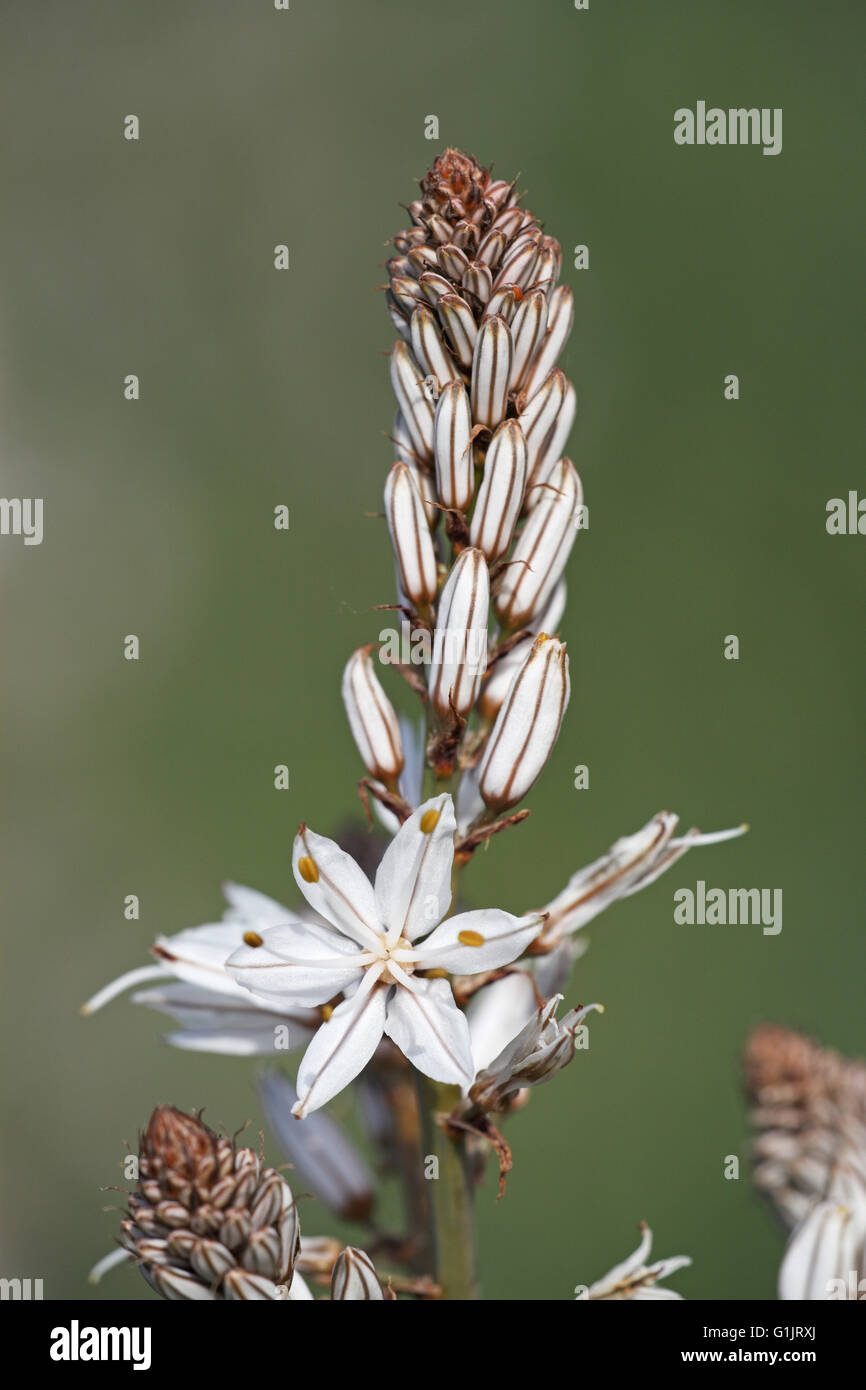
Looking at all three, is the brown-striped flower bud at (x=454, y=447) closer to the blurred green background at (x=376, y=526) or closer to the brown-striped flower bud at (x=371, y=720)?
the brown-striped flower bud at (x=371, y=720)

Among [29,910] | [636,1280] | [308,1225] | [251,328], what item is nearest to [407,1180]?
[636,1280]

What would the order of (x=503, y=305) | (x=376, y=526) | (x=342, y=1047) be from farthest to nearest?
(x=376, y=526), (x=503, y=305), (x=342, y=1047)

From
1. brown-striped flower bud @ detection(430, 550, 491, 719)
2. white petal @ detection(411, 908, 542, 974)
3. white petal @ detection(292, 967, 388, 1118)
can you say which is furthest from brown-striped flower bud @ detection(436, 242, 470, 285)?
white petal @ detection(292, 967, 388, 1118)

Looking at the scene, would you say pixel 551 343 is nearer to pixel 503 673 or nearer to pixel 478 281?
pixel 478 281

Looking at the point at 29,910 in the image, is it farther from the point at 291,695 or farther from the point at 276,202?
the point at 276,202

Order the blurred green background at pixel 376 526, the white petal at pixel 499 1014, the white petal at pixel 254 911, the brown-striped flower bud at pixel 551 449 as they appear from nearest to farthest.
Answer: the brown-striped flower bud at pixel 551 449, the white petal at pixel 254 911, the white petal at pixel 499 1014, the blurred green background at pixel 376 526

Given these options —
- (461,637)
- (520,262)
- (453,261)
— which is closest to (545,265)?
(520,262)

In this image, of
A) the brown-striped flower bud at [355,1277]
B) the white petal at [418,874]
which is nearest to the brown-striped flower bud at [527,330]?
the white petal at [418,874]
